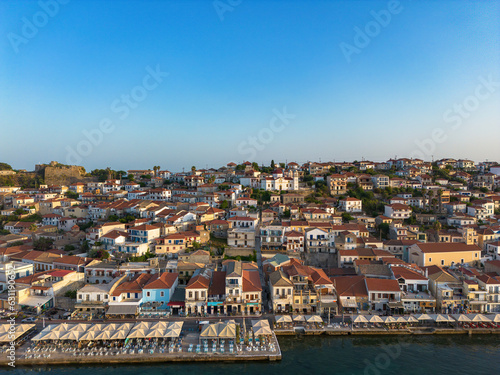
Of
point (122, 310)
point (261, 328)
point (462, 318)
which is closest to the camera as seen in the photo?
point (261, 328)

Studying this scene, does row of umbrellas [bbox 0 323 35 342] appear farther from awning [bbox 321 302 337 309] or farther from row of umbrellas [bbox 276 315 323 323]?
awning [bbox 321 302 337 309]

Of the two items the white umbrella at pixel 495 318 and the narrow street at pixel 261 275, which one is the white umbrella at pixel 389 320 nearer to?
the white umbrella at pixel 495 318

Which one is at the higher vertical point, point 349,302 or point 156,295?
point 156,295

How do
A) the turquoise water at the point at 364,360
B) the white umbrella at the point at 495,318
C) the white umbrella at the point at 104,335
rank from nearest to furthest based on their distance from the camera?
the turquoise water at the point at 364,360, the white umbrella at the point at 104,335, the white umbrella at the point at 495,318

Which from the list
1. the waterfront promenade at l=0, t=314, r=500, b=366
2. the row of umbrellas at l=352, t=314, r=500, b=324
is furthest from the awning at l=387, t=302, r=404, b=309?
the waterfront promenade at l=0, t=314, r=500, b=366

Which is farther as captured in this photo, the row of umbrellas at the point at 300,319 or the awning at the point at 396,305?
the awning at the point at 396,305

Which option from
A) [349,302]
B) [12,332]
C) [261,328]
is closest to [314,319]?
[349,302]

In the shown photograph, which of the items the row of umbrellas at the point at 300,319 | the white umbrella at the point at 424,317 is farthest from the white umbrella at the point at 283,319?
the white umbrella at the point at 424,317

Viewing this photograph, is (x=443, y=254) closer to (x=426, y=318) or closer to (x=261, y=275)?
(x=426, y=318)
